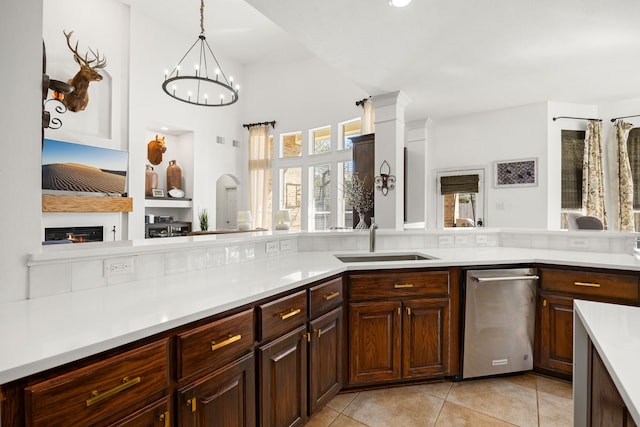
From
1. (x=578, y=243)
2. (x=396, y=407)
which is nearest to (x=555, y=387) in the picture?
(x=396, y=407)

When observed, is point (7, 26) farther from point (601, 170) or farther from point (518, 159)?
point (601, 170)

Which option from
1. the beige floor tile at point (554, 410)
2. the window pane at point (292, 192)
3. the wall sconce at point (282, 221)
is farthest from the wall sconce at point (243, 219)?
the window pane at point (292, 192)

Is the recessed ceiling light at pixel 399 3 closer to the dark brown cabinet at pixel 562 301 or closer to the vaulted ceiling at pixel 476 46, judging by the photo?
the vaulted ceiling at pixel 476 46

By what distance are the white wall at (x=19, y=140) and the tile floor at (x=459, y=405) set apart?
5.44 feet

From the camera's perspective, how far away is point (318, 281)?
182 centimetres

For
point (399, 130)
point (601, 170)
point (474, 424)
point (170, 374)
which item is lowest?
point (474, 424)

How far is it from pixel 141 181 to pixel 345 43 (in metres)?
5.09

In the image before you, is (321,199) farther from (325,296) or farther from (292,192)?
(325,296)

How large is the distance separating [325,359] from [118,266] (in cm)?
121

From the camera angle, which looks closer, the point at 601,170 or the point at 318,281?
the point at 318,281

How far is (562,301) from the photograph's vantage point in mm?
2277

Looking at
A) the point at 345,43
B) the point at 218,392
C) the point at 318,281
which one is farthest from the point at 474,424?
the point at 345,43

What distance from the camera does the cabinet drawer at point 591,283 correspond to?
210cm

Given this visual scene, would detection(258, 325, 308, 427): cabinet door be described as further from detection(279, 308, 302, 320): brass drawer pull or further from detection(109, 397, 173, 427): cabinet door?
detection(109, 397, 173, 427): cabinet door
